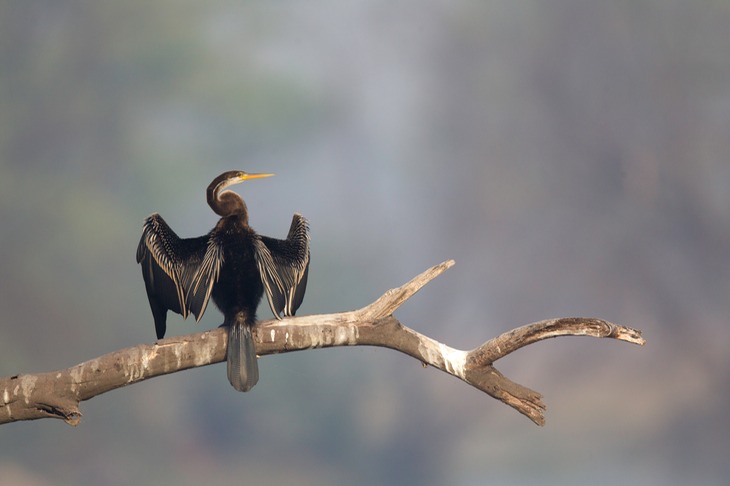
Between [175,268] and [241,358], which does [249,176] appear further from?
[241,358]

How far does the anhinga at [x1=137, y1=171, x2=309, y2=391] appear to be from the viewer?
709 cm

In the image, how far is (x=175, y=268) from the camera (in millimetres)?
7391

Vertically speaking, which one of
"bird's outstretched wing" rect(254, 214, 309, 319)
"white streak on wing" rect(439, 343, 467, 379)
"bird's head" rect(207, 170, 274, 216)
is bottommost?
"white streak on wing" rect(439, 343, 467, 379)

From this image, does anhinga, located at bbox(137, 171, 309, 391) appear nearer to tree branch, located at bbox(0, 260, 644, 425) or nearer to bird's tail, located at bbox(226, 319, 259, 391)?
bird's tail, located at bbox(226, 319, 259, 391)

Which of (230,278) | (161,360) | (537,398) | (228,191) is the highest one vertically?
(228,191)

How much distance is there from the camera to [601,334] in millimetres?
6207

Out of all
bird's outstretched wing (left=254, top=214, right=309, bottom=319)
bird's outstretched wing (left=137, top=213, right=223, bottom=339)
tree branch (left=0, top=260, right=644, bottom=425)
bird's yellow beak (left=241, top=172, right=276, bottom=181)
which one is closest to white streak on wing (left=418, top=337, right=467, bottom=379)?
tree branch (left=0, top=260, right=644, bottom=425)

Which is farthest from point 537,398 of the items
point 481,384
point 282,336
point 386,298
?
point 282,336

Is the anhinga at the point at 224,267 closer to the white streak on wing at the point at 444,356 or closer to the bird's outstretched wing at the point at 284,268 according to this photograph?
the bird's outstretched wing at the point at 284,268

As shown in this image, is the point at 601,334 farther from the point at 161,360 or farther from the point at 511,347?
the point at 161,360

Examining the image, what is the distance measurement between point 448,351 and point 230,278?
190 cm

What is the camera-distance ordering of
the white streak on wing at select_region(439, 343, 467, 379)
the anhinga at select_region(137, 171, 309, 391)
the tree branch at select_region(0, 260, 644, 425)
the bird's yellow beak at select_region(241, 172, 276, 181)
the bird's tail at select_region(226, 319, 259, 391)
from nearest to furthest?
the tree branch at select_region(0, 260, 644, 425) < the bird's tail at select_region(226, 319, 259, 391) < the white streak on wing at select_region(439, 343, 467, 379) < the anhinga at select_region(137, 171, 309, 391) < the bird's yellow beak at select_region(241, 172, 276, 181)

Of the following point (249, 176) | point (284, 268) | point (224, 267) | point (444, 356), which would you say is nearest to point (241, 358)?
point (224, 267)

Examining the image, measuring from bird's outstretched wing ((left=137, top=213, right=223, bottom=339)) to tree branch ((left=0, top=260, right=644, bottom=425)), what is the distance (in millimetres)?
671
